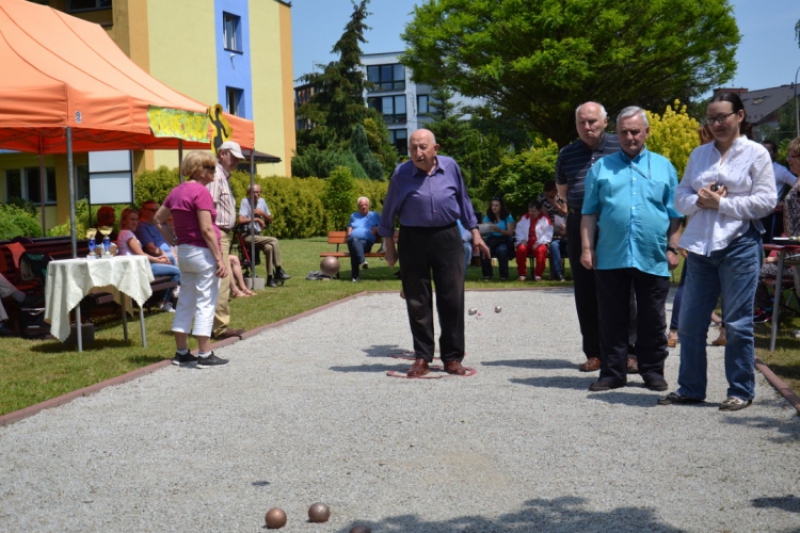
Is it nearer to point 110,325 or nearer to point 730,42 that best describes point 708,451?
point 110,325

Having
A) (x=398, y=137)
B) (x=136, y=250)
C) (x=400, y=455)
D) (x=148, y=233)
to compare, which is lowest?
(x=400, y=455)

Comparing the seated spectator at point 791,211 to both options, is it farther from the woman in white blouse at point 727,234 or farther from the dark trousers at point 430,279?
the dark trousers at point 430,279

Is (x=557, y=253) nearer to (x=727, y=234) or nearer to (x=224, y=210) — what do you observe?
(x=224, y=210)

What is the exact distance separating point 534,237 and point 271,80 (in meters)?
28.2

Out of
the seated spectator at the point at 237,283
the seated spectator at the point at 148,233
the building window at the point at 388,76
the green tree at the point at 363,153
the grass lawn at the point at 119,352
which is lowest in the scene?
the grass lawn at the point at 119,352

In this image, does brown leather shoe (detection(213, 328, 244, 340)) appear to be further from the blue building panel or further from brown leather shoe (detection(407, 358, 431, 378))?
the blue building panel

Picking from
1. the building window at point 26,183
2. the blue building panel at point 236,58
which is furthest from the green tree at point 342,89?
the building window at point 26,183

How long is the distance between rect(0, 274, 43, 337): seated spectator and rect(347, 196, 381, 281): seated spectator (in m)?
7.80

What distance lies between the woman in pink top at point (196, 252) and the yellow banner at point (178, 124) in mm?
3542

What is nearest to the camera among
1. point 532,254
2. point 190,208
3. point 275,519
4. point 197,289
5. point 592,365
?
point 275,519

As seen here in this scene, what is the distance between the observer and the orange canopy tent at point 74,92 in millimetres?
10516

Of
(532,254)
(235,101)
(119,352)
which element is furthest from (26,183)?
(119,352)

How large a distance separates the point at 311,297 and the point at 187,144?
356 cm

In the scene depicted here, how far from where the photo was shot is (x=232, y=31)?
134 feet
